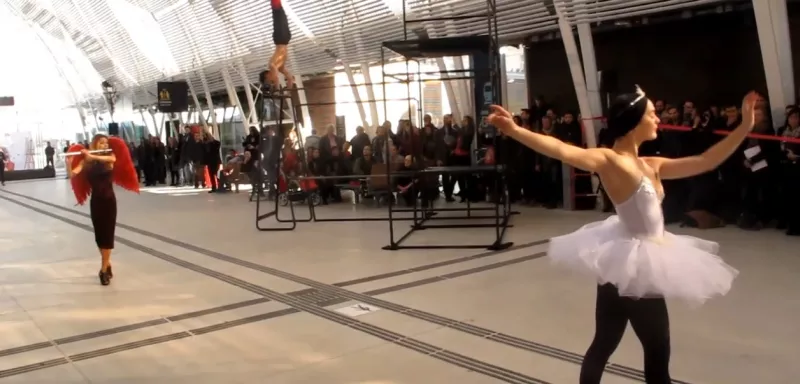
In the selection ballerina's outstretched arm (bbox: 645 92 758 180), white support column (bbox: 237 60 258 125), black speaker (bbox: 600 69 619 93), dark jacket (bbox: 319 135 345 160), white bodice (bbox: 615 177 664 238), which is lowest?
white bodice (bbox: 615 177 664 238)

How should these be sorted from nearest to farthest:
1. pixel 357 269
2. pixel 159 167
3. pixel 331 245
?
pixel 357 269, pixel 331 245, pixel 159 167

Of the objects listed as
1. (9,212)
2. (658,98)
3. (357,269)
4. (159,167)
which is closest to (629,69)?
(658,98)

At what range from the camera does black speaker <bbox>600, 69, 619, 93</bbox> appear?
1012 cm

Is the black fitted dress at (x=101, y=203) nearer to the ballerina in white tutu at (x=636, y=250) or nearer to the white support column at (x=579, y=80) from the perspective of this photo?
the ballerina in white tutu at (x=636, y=250)

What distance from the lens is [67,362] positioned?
13.4 ft

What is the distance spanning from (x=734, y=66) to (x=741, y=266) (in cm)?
468

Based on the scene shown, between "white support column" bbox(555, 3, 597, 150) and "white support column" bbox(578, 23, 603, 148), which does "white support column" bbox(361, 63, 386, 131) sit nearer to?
"white support column" bbox(555, 3, 597, 150)

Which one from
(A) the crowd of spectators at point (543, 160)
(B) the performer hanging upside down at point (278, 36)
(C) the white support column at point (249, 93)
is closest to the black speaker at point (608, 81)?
(A) the crowd of spectators at point (543, 160)

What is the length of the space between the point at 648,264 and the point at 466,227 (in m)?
6.47

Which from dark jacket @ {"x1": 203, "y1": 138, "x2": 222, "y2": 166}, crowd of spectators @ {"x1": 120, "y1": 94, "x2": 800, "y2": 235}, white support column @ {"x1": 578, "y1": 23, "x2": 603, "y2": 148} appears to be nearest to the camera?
crowd of spectators @ {"x1": 120, "y1": 94, "x2": 800, "y2": 235}

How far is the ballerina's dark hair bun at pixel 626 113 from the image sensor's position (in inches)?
98.3

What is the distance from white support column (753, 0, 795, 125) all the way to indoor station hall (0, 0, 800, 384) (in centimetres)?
2

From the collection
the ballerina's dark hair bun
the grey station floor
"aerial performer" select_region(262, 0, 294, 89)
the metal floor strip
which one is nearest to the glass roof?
"aerial performer" select_region(262, 0, 294, 89)

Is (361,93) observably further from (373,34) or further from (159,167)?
(159,167)
